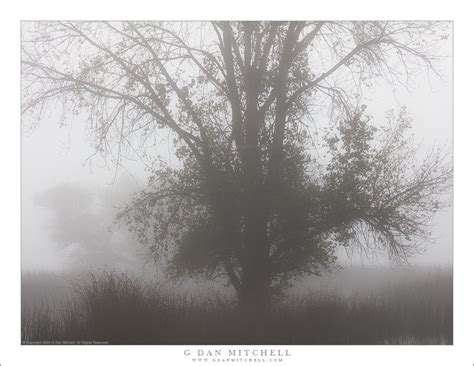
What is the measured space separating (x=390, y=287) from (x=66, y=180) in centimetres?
328

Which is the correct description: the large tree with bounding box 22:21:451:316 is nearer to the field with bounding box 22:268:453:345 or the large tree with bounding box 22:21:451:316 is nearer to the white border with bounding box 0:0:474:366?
the white border with bounding box 0:0:474:366

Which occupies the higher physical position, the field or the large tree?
the large tree

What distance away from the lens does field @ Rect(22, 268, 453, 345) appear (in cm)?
Result: 571

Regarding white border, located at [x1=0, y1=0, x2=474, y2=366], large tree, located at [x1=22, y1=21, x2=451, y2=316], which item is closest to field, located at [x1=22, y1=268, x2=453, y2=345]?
white border, located at [x1=0, y1=0, x2=474, y2=366]

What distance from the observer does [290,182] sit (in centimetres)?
579

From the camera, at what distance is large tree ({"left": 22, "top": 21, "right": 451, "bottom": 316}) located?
5.77 metres

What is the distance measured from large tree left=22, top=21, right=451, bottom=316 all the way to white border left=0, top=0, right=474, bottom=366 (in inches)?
4.7

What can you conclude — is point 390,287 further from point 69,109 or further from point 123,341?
point 69,109
